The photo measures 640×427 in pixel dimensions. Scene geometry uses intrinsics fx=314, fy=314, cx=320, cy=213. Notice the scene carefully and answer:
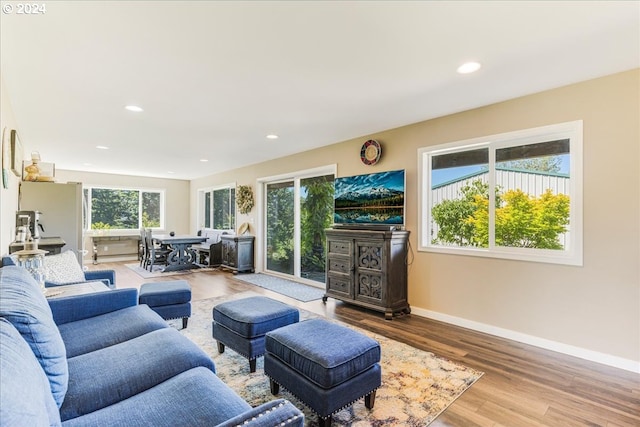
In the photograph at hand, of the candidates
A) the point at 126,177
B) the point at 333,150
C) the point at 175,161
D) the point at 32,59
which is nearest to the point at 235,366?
the point at 32,59

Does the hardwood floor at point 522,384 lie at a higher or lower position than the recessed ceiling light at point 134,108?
lower

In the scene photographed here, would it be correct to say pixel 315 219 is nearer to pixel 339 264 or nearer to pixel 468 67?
pixel 339 264

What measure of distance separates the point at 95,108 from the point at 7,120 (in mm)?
762

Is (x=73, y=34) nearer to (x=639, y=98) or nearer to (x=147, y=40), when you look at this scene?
(x=147, y=40)

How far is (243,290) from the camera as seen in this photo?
17.1 feet

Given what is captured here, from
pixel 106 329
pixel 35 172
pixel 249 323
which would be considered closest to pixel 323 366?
pixel 249 323

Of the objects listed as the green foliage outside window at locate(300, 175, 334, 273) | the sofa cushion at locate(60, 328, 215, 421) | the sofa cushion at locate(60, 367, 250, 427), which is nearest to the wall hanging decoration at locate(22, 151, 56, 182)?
the green foliage outside window at locate(300, 175, 334, 273)

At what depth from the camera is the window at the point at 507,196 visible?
9.59 feet

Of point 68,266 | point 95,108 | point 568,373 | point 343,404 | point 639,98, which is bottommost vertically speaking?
point 568,373

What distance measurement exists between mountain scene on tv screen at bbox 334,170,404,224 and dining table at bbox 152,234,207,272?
13.0 feet

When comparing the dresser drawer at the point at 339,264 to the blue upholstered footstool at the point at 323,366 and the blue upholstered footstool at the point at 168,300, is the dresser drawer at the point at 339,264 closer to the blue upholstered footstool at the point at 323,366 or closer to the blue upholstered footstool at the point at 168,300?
the blue upholstered footstool at the point at 168,300

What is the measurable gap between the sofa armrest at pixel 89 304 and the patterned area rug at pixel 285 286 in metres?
2.53

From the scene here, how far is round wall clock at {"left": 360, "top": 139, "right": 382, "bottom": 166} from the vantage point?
438 centimetres

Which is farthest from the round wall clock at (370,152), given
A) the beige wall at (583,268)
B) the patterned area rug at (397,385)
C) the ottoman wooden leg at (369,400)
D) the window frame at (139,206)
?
the window frame at (139,206)
